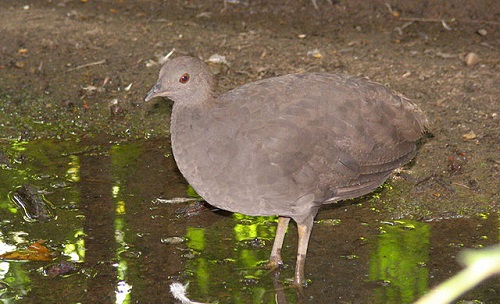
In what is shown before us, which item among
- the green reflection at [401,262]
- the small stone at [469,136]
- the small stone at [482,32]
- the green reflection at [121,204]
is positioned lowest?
the green reflection at [401,262]

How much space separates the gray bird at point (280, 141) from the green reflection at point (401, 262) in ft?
1.47

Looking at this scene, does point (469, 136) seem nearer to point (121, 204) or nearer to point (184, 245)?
point (184, 245)

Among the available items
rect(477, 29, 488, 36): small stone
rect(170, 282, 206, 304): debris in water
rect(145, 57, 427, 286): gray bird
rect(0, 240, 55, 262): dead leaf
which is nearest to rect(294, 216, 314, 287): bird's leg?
rect(145, 57, 427, 286): gray bird

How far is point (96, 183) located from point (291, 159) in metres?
1.96

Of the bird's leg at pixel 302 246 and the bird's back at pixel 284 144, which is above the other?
the bird's back at pixel 284 144

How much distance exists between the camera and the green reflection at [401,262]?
3996mm

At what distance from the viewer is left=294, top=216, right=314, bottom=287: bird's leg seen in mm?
4070

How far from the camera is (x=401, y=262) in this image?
14.1ft

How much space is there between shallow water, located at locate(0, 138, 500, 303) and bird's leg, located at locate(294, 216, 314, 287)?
69 mm

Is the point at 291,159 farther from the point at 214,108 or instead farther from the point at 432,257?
the point at 432,257

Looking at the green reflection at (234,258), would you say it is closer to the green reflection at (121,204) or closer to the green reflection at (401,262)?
the green reflection at (121,204)

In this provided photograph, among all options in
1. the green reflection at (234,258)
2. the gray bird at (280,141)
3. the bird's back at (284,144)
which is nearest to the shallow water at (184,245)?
the green reflection at (234,258)

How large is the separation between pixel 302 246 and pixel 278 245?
270mm

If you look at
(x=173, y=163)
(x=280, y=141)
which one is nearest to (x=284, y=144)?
(x=280, y=141)
